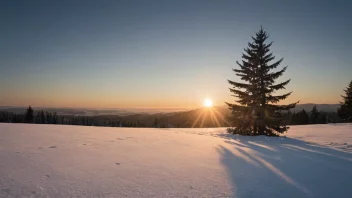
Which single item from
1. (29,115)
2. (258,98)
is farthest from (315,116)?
(29,115)

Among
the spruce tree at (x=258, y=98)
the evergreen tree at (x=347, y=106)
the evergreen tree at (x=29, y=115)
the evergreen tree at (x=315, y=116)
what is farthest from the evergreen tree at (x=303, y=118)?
the evergreen tree at (x=29, y=115)

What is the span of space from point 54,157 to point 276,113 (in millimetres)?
15255

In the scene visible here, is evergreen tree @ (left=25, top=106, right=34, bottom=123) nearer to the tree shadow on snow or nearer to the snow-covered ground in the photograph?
the snow-covered ground

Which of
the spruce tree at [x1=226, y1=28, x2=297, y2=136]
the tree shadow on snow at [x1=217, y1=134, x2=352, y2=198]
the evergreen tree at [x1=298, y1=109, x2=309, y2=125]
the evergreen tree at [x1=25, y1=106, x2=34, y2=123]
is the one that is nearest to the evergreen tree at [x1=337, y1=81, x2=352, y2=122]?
the evergreen tree at [x1=298, y1=109, x2=309, y2=125]

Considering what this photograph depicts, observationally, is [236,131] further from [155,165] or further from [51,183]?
[51,183]

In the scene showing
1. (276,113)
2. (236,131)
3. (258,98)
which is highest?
(258,98)

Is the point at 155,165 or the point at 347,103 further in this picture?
the point at 347,103

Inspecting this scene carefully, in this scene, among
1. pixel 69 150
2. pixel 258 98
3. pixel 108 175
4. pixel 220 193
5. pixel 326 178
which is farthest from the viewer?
pixel 258 98

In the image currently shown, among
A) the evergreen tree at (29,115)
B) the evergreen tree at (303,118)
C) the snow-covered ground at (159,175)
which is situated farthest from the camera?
the evergreen tree at (303,118)

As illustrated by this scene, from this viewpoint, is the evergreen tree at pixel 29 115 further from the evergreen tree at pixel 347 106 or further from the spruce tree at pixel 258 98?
the evergreen tree at pixel 347 106

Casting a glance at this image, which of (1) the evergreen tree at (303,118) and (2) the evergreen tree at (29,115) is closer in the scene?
(2) the evergreen tree at (29,115)

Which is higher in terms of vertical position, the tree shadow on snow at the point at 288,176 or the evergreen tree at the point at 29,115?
the evergreen tree at the point at 29,115

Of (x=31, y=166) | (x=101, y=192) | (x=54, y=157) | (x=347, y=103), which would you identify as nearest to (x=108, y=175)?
(x=101, y=192)

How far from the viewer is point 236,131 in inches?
641
